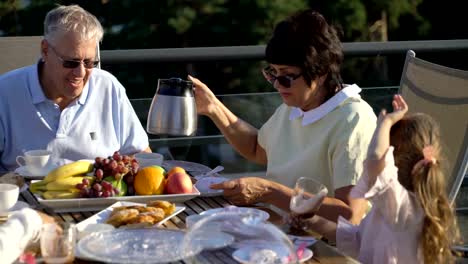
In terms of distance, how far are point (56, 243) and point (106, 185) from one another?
0.61 metres

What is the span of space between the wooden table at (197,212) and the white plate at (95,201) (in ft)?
0.07

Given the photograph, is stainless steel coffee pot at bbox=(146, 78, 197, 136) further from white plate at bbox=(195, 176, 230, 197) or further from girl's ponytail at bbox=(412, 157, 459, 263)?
girl's ponytail at bbox=(412, 157, 459, 263)

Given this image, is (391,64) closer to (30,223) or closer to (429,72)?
(429,72)

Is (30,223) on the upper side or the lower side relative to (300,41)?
lower

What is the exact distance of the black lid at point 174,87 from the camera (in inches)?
132

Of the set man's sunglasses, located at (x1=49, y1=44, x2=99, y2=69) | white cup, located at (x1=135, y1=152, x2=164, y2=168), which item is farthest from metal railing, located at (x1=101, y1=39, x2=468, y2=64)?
white cup, located at (x1=135, y1=152, x2=164, y2=168)

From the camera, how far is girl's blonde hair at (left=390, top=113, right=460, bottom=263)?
2.73 m

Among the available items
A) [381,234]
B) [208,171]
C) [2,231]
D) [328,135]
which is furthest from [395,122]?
[2,231]

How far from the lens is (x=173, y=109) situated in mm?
3330

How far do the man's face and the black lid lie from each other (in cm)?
46

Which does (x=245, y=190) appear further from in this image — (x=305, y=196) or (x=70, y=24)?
(x=70, y=24)

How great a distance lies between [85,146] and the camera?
378 centimetres

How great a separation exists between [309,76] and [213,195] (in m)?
0.53

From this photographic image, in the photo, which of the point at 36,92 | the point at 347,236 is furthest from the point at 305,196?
the point at 36,92
